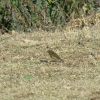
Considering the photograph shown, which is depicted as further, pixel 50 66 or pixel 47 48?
pixel 47 48

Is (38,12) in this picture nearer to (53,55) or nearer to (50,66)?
(53,55)

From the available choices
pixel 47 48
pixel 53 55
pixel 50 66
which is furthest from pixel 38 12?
pixel 50 66

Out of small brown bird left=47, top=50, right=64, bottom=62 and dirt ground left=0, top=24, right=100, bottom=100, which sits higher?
small brown bird left=47, top=50, right=64, bottom=62

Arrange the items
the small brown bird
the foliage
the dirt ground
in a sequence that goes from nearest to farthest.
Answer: the dirt ground → the small brown bird → the foliage

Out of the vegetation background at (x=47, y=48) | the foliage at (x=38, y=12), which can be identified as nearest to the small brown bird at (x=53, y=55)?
the vegetation background at (x=47, y=48)

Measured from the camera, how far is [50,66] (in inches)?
332

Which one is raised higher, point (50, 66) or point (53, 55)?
point (53, 55)

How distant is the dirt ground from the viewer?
22.9ft

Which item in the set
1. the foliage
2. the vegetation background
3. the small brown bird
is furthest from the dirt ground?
the foliage

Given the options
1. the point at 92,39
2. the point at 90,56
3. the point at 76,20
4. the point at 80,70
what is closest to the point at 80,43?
the point at 92,39

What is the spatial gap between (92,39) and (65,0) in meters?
2.77

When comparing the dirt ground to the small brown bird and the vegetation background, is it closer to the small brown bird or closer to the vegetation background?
the vegetation background

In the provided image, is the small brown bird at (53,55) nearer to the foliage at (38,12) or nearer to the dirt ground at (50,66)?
the dirt ground at (50,66)

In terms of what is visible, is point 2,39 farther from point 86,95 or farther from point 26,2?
point 86,95
